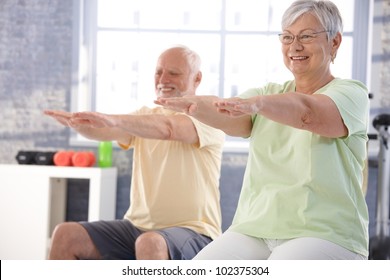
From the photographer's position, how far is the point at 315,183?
1275mm

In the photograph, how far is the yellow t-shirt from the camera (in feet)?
5.98

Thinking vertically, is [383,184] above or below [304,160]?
below

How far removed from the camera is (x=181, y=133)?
1778mm

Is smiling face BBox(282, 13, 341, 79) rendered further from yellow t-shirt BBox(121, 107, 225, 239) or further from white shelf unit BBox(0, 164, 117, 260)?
white shelf unit BBox(0, 164, 117, 260)

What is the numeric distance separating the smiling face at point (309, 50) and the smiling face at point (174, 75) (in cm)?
63

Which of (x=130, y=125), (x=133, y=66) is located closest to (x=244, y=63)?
(x=133, y=66)

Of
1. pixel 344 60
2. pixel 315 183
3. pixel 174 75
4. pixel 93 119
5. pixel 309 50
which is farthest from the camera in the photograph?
pixel 344 60

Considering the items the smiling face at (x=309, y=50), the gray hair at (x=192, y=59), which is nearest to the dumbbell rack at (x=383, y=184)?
the gray hair at (x=192, y=59)

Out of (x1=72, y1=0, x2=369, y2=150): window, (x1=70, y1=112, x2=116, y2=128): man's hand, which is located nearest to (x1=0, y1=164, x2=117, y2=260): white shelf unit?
(x1=72, y1=0, x2=369, y2=150): window

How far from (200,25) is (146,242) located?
2.05 m

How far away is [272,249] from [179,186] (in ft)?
1.78

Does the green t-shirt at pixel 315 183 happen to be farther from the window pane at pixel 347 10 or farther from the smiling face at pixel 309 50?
the window pane at pixel 347 10

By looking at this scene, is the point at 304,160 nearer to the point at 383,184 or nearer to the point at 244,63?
the point at 383,184

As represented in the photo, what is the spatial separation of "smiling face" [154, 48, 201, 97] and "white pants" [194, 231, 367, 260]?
0.71 metres
